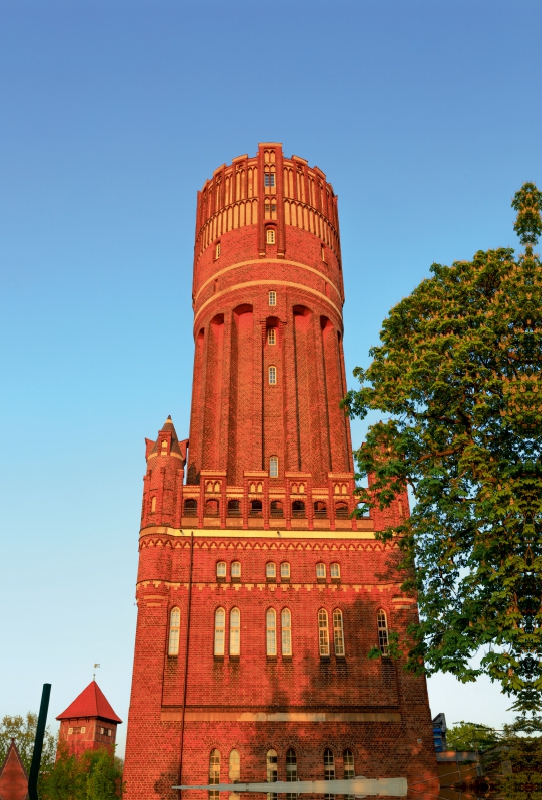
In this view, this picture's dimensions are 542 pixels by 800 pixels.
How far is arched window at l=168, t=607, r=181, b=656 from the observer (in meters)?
29.9

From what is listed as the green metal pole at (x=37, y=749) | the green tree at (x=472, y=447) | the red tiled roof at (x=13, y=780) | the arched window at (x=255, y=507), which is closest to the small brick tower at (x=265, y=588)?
the arched window at (x=255, y=507)

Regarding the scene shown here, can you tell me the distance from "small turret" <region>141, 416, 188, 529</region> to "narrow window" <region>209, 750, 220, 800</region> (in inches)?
362

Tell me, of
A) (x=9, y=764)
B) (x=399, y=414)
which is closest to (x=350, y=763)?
(x=399, y=414)

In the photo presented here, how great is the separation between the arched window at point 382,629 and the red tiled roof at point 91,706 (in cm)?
3906

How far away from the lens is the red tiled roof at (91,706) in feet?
202

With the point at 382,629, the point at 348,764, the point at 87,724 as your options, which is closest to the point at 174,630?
the point at 348,764

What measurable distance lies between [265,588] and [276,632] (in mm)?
1827

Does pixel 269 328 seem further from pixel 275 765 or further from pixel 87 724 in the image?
pixel 87 724

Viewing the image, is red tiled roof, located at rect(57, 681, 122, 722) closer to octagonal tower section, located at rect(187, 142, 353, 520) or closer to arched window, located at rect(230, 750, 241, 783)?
octagonal tower section, located at rect(187, 142, 353, 520)

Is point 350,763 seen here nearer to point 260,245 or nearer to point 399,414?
point 399,414

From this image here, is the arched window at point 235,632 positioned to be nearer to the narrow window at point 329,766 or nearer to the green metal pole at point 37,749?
the narrow window at point 329,766

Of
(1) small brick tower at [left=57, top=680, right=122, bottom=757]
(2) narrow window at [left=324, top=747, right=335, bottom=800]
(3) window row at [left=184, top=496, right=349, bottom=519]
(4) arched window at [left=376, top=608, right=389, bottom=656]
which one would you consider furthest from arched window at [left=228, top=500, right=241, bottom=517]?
(1) small brick tower at [left=57, top=680, right=122, bottom=757]

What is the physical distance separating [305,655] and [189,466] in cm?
1163

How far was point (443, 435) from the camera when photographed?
67.2 feet
